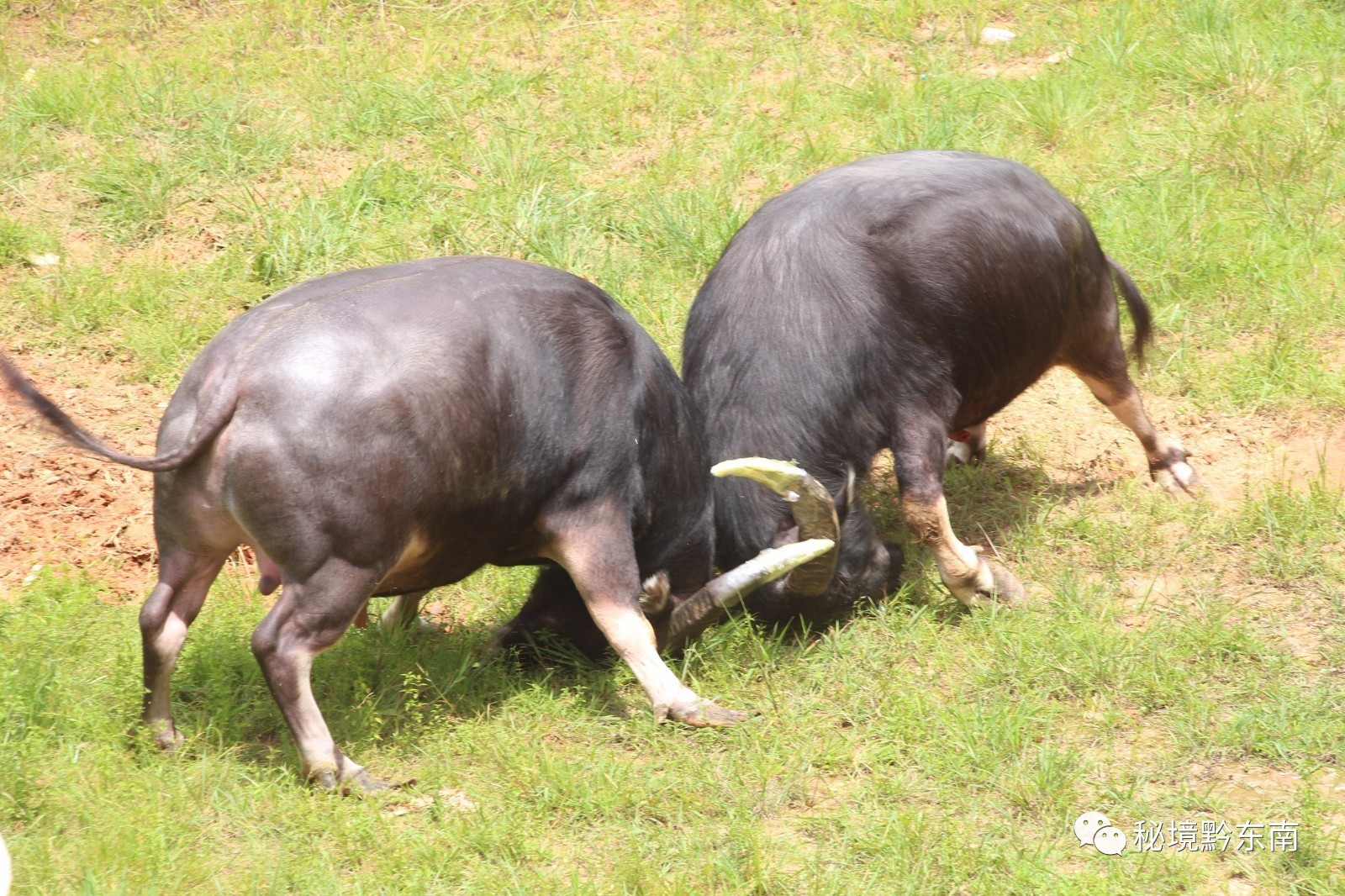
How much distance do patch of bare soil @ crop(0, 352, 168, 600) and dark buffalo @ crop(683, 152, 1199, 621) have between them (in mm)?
2341

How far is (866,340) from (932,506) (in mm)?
658

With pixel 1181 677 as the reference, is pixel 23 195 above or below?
above

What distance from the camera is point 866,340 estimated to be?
199 inches

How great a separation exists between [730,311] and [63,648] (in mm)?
2578

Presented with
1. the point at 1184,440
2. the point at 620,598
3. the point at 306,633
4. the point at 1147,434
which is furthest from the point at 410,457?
the point at 1184,440

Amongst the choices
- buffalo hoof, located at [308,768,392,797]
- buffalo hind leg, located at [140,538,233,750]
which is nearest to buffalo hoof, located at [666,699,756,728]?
buffalo hoof, located at [308,768,392,797]

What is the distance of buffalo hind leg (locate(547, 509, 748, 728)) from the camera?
4566mm

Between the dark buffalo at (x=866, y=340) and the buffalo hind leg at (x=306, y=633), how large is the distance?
1.51 meters

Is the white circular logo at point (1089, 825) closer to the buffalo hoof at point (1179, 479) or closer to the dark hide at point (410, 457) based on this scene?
the dark hide at point (410, 457)

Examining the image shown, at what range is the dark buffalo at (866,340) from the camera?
503cm

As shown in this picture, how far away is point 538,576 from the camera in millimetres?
5152

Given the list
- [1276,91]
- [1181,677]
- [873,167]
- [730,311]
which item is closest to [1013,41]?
[1276,91]

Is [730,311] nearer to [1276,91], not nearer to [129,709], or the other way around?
[129,709]

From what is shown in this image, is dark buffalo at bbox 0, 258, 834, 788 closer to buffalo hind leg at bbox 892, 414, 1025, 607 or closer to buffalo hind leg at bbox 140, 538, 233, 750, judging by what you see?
buffalo hind leg at bbox 140, 538, 233, 750
